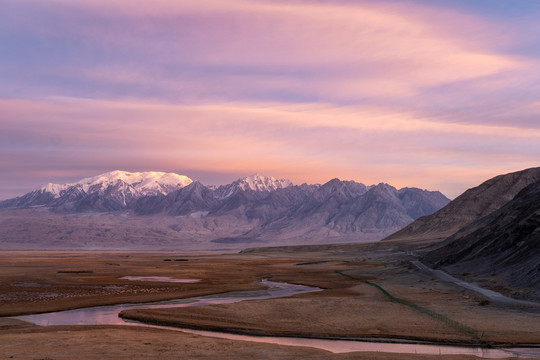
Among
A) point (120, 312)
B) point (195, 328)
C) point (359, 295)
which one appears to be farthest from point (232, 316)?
point (359, 295)

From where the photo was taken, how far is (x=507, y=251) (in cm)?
8388

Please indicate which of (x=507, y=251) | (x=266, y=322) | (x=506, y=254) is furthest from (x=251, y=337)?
(x=507, y=251)

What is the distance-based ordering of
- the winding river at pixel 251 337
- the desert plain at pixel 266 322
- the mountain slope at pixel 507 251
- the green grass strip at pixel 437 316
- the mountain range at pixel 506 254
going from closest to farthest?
the desert plain at pixel 266 322, the winding river at pixel 251 337, the green grass strip at pixel 437 316, the mountain range at pixel 506 254, the mountain slope at pixel 507 251

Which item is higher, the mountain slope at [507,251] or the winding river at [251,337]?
the mountain slope at [507,251]

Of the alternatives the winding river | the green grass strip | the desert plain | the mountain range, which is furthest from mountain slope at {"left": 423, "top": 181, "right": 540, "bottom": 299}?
the winding river

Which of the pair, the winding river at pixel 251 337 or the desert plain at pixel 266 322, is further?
the winding river at pixel 251 337

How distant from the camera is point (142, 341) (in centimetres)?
3647

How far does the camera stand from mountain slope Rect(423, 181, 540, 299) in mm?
67963

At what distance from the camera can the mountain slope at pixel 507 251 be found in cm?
6796

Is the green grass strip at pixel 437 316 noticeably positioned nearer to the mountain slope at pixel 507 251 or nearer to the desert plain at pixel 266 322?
the desert plain at pixel 266 322

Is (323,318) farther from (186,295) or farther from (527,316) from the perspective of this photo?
(186,295)

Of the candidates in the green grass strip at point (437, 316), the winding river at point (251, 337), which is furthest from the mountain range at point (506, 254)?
the winding river at point (251, 337)

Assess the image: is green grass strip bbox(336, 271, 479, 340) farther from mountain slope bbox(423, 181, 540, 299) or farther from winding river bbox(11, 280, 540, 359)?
mountain slope bbox(423, 181, 540, 299)

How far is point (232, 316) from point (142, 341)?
42.1 feet
